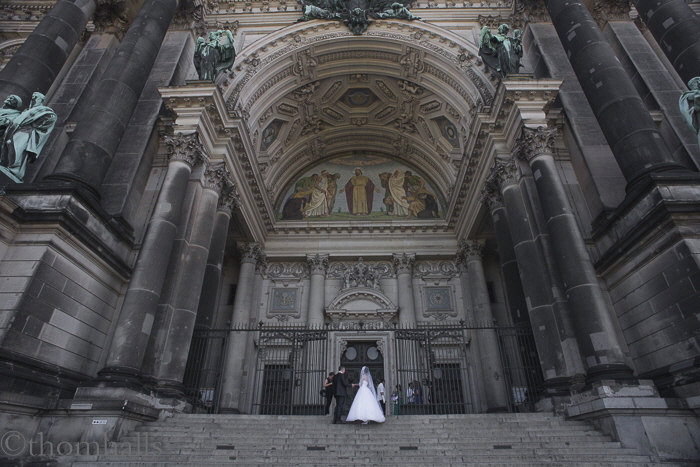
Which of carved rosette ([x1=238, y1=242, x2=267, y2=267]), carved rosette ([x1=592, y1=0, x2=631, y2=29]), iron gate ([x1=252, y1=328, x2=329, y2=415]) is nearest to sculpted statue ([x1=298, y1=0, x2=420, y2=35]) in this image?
carved rosette ([x1=592, y1=0, x2=631, y2=29])

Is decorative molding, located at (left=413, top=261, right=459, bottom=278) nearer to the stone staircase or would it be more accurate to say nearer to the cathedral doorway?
the cathedral doorway

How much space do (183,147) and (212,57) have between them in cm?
351

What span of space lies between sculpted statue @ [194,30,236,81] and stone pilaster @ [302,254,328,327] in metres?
7.96

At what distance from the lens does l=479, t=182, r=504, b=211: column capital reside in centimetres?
1289

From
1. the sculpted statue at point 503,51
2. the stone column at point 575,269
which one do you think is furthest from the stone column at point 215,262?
the sculpted statue at point 503,51

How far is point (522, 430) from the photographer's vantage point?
739cm

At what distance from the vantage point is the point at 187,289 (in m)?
10.1

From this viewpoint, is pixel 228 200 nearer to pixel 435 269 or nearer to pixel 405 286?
pixel 405 286

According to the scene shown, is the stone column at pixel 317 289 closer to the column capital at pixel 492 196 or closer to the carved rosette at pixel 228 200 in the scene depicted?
the carved rosette at pixel 228 200

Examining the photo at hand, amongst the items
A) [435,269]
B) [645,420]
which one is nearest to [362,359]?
[435,269]

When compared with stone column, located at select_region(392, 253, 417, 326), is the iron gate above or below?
below

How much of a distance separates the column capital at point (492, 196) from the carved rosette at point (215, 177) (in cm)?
814

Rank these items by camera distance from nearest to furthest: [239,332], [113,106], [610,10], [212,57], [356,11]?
[113,106], [212,57], [239,332], [610,10], [356,11]

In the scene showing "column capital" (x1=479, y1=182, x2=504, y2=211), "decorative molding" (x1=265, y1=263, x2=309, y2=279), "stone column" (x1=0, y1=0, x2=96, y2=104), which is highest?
"stone column" (x1=0, y1=0, x2=96, y2=104)
